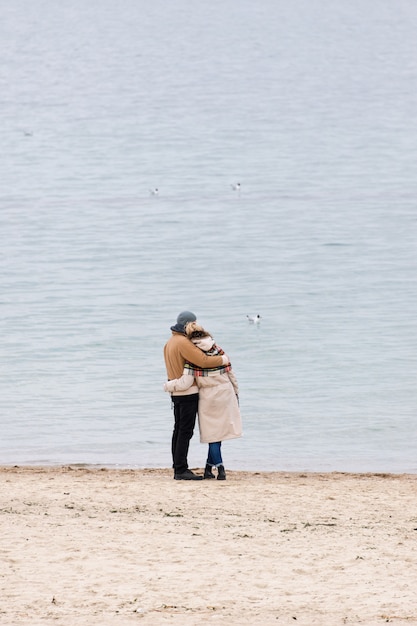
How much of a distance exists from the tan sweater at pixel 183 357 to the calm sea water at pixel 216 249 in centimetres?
327

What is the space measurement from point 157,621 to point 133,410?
1028cm

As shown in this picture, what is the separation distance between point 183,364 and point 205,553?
2.76 metres

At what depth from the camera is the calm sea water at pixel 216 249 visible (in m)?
17.9

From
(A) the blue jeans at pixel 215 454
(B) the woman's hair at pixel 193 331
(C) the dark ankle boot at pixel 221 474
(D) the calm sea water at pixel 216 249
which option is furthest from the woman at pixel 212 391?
(D) the calm sea water at pixel 216 249

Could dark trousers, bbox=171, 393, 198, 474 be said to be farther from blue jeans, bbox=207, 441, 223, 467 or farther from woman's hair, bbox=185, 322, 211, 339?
woman's hair, bbox=185, 322, 211, 339

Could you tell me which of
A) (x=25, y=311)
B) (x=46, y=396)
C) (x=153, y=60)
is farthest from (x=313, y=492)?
(x=153, y=60)

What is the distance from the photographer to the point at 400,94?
7269 cm

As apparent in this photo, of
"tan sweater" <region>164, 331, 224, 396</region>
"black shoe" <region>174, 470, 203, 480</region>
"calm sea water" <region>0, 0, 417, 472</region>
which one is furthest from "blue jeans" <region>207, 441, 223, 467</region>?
"calm sea water" <region>0, 0, 417, 472</region>

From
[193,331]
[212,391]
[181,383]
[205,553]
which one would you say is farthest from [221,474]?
[205,553]

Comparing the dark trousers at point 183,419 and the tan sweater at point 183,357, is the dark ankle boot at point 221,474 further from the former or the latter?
the tan sweater at point 183,357

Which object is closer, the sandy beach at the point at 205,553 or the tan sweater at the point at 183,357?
the sandy beach at the point at 205,553

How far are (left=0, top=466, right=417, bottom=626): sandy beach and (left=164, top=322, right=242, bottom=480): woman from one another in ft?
1.80

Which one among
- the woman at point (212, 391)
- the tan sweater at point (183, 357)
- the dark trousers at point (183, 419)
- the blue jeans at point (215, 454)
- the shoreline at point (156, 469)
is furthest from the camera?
the shoreline at point (156, 469)

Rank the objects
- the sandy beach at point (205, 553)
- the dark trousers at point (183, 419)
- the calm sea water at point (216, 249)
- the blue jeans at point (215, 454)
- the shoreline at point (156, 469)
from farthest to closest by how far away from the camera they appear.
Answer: the calm sea water at point (216, 249) < the shoreline at point (156, 469) < the blue jeans at point (215, 454) < the dark trousers at point (183, 419) < the sandy beach at point (205, 553)
